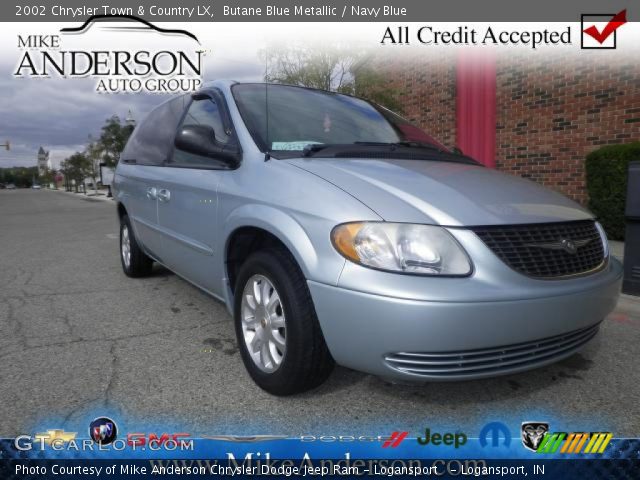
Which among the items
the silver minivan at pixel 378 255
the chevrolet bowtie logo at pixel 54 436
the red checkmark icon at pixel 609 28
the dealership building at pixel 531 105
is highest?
the red checkmark icon at pixel 609 28

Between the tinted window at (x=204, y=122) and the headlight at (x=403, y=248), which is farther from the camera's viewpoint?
the tinted window at (x=204, y=122)

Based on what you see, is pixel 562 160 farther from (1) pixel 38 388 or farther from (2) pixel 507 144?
(1) pixel 38 388

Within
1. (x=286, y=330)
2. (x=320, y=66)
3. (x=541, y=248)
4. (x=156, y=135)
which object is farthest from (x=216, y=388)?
(x=320, y=66)

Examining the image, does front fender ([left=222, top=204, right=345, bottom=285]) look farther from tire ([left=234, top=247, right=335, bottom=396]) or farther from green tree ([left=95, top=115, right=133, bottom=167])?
green tree ([left=95, top=115, right=133, bottom=167])

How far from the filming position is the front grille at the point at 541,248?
189cm

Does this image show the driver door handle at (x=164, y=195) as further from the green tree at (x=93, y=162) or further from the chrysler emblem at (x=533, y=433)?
the green tree at (x=93, y=162)

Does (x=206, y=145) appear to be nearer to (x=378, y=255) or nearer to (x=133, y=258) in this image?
(x=378, y=255)

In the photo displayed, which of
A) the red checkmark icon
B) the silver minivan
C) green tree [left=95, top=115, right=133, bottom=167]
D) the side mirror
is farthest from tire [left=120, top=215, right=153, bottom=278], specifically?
green tree [left=95, top=115, right=133, bottom=167]

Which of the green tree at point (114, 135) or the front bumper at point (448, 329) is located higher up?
the green tree at point (114, 135)

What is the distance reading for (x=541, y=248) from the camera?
1.97 metres

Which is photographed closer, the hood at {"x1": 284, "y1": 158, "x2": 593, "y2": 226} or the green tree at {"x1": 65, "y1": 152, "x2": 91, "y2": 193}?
the hood at {"x1": 284, "y1": 158, "x2": 593, "y2": 226}

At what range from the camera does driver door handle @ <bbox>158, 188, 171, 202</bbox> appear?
11.0ft

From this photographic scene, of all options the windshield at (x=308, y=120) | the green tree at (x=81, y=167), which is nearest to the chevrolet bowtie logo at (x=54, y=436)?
the windshield at (x=308, y=120)

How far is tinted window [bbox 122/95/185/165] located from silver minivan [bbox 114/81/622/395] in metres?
0.88
